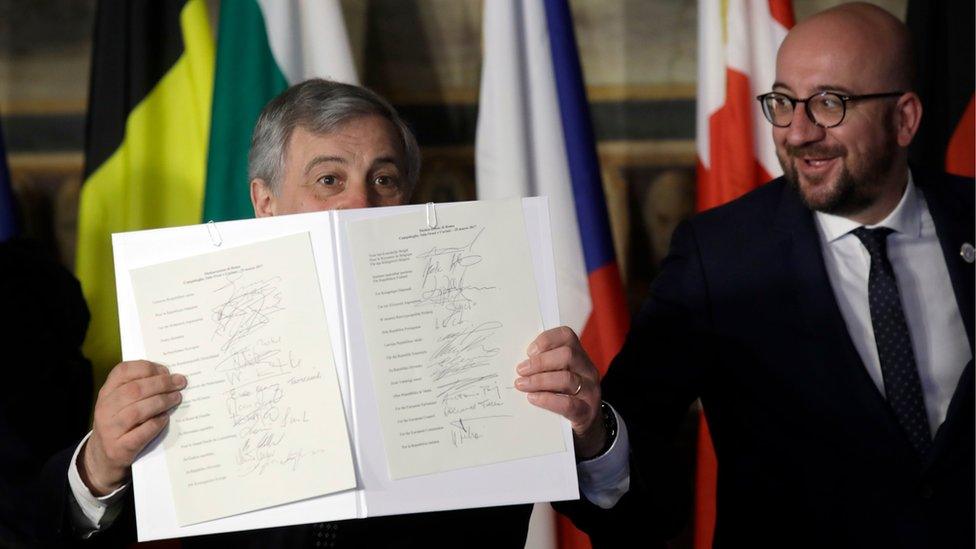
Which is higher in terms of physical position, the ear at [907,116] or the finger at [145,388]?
the ear at [907,116]

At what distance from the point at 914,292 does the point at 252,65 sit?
2.02m

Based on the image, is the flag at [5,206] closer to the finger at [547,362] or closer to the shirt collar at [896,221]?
the finger at [547,362]

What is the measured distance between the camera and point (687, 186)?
357cm

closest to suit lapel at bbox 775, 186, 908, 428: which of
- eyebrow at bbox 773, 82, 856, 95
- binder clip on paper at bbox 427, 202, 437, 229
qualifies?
eyebrow at bbox 773, 82, 856, 95

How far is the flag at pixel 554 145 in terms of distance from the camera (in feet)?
10.7

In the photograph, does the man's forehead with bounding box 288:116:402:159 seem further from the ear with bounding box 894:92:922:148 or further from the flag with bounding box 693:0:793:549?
the flag with bounding box 693:0:793:549

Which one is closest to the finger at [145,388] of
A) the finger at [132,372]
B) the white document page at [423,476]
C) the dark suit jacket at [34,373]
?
the finger at [132,372]

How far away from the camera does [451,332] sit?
1.73m

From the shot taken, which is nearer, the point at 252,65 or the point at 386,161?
the point at 386,161

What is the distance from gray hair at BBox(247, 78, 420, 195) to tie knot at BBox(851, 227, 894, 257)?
1.03 metres

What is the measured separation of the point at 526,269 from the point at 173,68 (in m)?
2.05

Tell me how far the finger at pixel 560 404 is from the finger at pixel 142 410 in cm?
57
